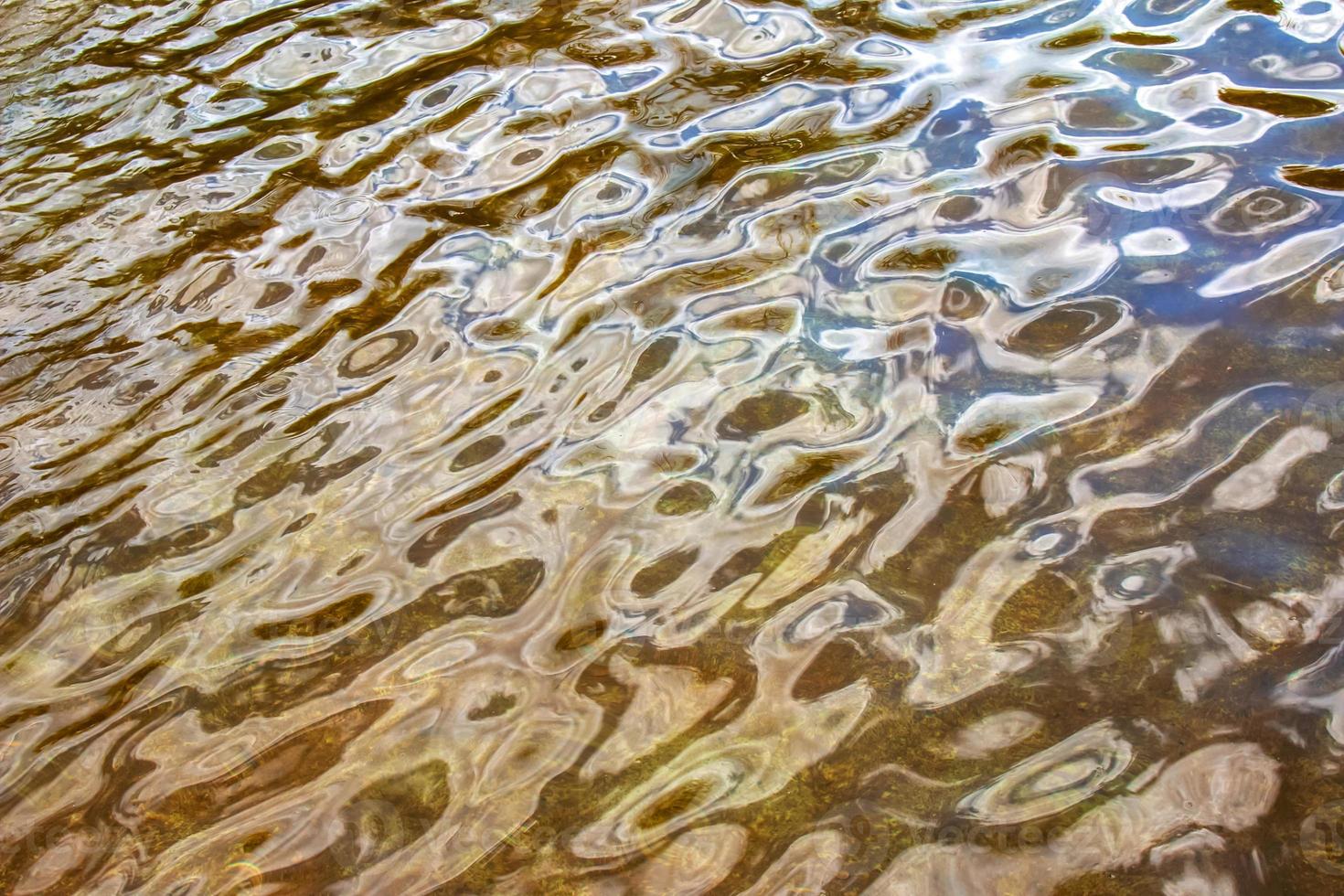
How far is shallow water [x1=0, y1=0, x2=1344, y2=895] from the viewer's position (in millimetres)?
1945

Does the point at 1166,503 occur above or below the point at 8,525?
below

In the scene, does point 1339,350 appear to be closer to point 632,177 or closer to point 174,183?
point 632,177

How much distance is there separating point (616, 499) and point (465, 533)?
14.5 inches

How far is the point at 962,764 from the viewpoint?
76.9 inches

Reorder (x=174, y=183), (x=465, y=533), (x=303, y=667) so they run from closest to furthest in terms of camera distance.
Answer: (x=303, y=667) → (x=465, y=533) → (x=174, y=183)

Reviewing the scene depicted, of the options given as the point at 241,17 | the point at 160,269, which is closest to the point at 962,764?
the point at 160,269

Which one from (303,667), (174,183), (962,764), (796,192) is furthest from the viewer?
(174,183)

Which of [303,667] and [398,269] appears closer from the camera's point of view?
[303,667]

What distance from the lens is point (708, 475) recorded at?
8.46 ft

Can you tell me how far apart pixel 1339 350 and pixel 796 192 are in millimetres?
1613

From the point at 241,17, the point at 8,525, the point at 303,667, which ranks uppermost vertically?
the point at 241,17

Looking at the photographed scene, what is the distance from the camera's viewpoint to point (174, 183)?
393cm

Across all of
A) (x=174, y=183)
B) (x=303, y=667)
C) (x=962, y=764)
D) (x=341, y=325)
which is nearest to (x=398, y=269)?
(x=341, y=325)

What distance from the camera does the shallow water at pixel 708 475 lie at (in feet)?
6.38
